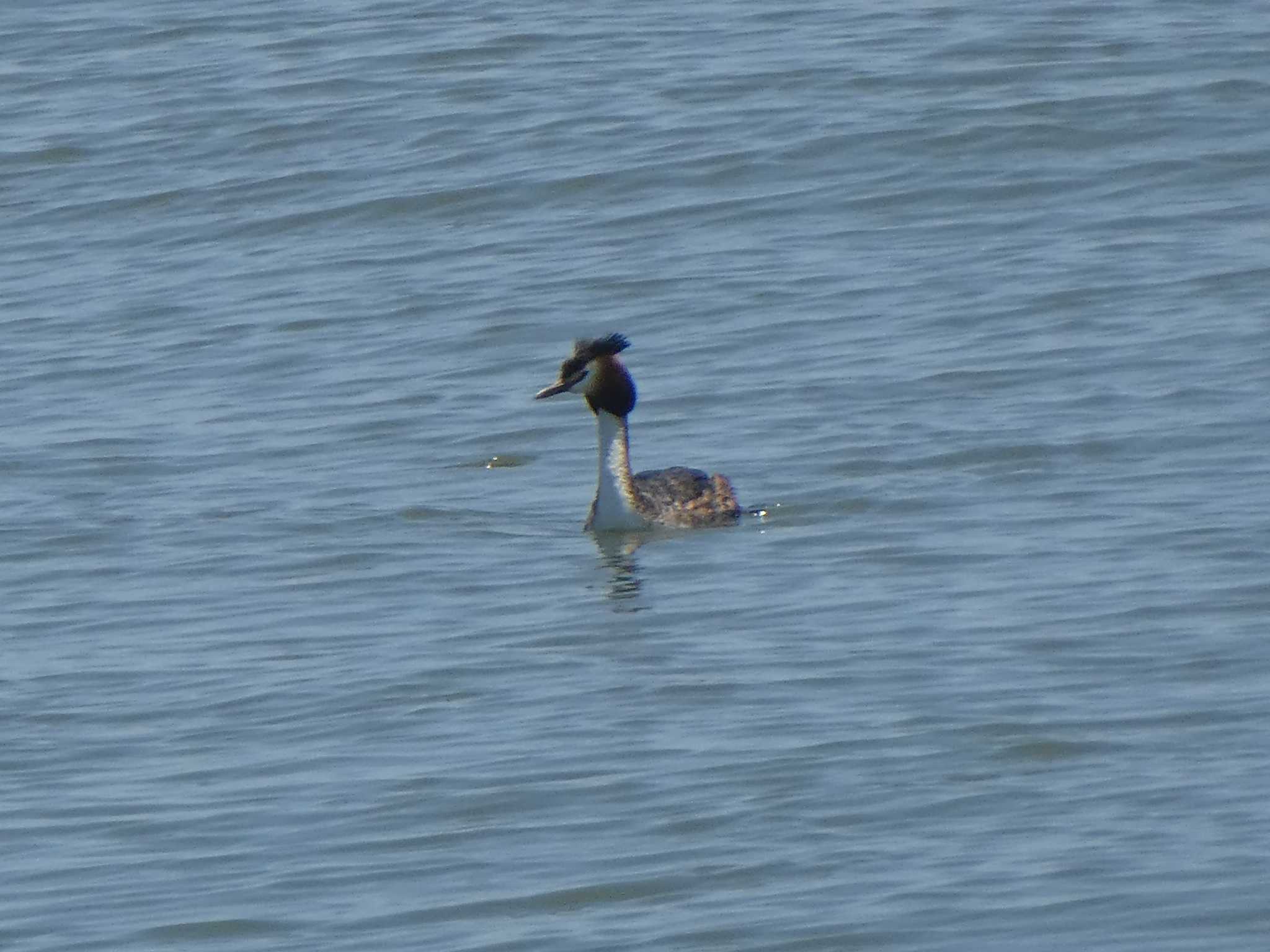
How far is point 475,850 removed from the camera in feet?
29.5

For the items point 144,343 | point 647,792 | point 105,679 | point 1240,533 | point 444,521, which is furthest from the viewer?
point 144,343

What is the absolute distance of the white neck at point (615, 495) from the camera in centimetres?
1420

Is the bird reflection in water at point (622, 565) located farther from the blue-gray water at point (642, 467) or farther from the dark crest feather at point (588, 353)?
the dark crest feather at point (588, 353)

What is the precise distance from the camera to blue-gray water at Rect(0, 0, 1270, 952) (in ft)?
28.9

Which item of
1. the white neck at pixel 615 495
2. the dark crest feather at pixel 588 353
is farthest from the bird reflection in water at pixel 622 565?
the dark crest feather at pixel 588 353

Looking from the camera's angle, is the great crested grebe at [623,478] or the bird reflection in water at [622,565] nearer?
the bird reflection in water at [622,565]

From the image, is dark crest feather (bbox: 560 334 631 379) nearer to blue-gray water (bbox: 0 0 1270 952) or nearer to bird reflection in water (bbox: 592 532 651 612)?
blue-gray water (bbox: 0 0 1270 952)

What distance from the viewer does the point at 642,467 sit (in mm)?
16141

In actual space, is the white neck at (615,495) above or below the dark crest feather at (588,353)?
below

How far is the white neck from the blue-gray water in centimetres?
28

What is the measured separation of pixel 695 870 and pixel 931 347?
339 inches

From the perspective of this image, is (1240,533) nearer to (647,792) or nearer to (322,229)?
(647,792)

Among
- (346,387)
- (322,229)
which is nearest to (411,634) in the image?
(346,387)

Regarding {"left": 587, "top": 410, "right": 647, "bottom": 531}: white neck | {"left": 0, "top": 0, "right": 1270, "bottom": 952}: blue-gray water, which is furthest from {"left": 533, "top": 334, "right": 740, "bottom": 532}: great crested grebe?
{"left": 0, "top": 0, "right": 1270, "bottom": 952}: blue-gray water
